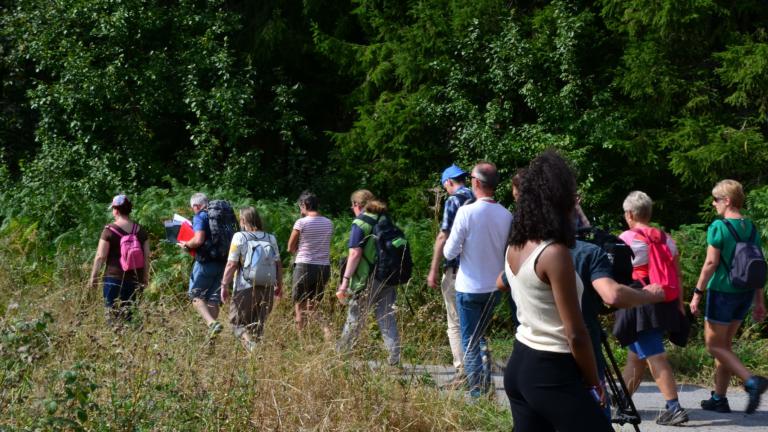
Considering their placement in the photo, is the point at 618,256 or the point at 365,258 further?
the point at 365,258

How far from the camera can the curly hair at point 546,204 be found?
402cm

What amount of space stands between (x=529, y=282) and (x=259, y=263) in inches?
184

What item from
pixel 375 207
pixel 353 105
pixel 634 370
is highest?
pixel 353 105

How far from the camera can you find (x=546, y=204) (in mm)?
4090

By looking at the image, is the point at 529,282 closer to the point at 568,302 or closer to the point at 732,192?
the point at 568,302

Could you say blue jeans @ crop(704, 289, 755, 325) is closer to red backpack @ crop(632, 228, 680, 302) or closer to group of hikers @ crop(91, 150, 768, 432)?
group of hikers @ crop(91, 150, 768, 432)

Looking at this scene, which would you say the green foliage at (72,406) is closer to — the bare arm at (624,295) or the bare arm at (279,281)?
the bare arm at (624,295)

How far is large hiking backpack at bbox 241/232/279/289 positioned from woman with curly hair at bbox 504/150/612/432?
4488mm

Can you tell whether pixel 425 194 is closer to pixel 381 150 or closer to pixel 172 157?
pixel 381 150

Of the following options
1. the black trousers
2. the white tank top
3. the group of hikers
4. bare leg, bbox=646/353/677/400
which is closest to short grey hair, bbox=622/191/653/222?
the group of hikers

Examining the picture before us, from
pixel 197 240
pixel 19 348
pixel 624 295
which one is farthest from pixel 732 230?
pixel 19 348

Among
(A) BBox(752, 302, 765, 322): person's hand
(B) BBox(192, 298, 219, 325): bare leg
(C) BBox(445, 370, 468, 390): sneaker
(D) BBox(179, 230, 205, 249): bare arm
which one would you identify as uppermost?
(D) BBox(179, 230, 205, 249): bare arm

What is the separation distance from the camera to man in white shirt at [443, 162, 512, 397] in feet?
23.6

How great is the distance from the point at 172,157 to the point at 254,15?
312 centimetres
